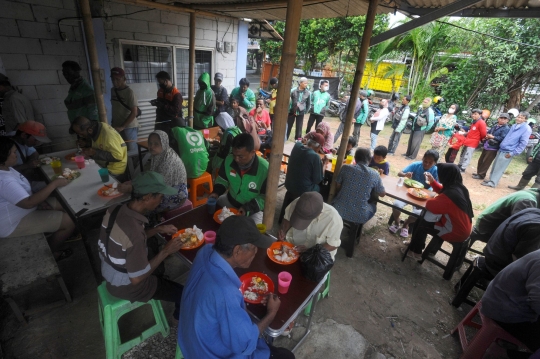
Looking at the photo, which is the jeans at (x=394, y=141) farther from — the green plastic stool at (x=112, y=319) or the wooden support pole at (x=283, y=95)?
the green plastic stool at (x=112, y=319)

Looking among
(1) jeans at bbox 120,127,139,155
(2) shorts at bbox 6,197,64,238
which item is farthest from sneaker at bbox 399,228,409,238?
(1) jeans at bbox 120,127,139,155

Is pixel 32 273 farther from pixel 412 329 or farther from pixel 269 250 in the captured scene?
pixel 412 329

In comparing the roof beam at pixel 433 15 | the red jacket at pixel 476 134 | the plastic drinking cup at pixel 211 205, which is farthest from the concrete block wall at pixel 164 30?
the red jacket at pixel 476 134

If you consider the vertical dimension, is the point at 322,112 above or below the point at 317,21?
below

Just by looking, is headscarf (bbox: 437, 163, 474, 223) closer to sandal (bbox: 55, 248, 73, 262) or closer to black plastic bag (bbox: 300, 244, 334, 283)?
black plastic bag (bbox: 300, 244, 334, 283)

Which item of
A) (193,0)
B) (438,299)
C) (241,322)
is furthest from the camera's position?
(193,0)

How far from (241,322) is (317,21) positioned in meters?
16.0

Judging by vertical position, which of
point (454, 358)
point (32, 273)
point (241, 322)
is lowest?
point (454, 358)

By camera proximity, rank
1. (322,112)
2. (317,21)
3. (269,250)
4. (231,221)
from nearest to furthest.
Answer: (231,221), (269,250), (322,112), (317,21)

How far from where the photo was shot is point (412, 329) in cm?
327

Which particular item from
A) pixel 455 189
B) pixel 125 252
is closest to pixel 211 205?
pixel 125 252

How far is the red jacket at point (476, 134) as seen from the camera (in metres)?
7.55

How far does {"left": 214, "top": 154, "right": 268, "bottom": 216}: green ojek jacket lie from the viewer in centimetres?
348

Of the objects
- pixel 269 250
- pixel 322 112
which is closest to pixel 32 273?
pixel 269 250
